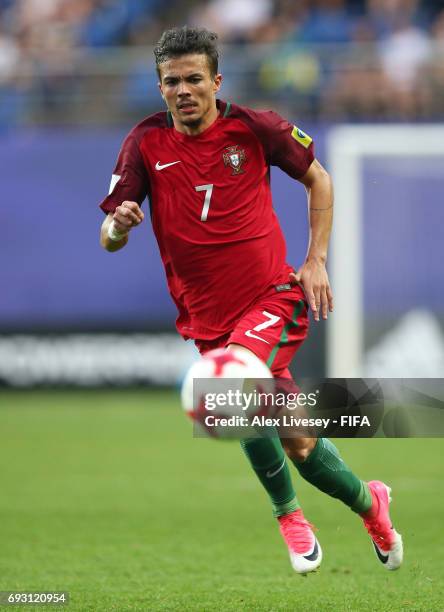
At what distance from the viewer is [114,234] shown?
5.24 m

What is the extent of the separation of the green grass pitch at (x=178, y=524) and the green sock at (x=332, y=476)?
0.47 meters

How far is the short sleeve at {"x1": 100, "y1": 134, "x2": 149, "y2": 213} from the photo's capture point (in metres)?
5.40

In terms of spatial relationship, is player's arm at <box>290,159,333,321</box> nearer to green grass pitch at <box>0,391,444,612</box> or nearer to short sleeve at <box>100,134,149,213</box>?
short sleeve at <box>100,134,149,213</box>

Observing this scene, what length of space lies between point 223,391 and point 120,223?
0.89 metres

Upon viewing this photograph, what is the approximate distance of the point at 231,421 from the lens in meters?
4.95

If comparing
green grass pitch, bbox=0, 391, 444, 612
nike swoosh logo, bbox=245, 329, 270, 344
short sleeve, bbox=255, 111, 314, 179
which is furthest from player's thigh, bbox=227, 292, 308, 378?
green grass pitch, bbox=0, 391, 444, 612

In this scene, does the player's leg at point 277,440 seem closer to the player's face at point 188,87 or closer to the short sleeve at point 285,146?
the short sleeve at point 285,146

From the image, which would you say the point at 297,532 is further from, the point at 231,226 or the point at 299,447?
the point at 231,226

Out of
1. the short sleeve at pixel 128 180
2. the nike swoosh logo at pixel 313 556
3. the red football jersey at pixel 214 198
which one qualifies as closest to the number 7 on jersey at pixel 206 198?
the red football jersey at pixel 214 198

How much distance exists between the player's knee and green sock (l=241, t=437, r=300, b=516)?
4.1 inches

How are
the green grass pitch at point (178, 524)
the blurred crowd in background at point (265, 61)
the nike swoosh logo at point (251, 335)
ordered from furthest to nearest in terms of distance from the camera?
the blurred crowd in background at point (265, 61) → the green grass pitch at point (178, 524) → the nike swoosh logo at point (251, 335)

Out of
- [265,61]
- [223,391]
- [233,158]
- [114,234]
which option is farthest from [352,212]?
[223,391]

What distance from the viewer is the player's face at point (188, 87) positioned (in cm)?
524

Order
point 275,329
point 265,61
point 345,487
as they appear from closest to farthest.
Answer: point 275,329 → point 345,487 → point 265,61
